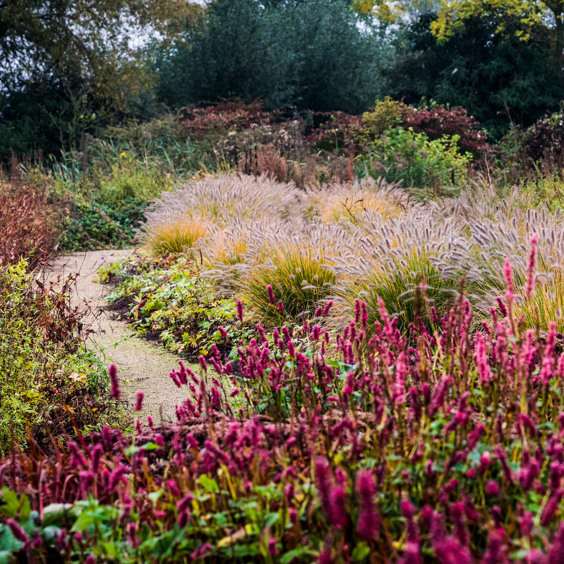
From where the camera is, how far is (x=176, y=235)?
7.04 metres

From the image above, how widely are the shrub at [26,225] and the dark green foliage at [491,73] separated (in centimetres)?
1734

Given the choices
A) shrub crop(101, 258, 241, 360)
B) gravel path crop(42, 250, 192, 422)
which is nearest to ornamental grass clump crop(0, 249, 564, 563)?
gravel path crop(42, 250, 192, 422)

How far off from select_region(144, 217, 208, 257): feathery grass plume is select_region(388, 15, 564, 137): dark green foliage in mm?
17041

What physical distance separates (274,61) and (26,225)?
1574 cm

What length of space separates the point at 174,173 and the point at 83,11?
27.7 ft

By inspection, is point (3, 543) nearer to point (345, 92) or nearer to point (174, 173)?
point (174, 173)

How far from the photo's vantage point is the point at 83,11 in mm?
16984

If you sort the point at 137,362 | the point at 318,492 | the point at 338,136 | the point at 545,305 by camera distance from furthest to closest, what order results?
the point at 338,136 → the point at 137,362 → the point at 545,305 → the point at 318,492

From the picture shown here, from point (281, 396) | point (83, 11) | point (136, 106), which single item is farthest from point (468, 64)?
point (281, 396)

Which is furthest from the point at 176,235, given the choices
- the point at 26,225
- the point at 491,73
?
the point at 491,73

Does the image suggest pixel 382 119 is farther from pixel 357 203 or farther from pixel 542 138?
pixel 357 203

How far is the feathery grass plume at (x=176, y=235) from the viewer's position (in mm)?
6926

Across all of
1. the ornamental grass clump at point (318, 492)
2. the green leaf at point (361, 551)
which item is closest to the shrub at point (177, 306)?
the ornamental grass clump at point (318, 492)

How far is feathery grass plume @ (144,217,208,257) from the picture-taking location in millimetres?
6926
